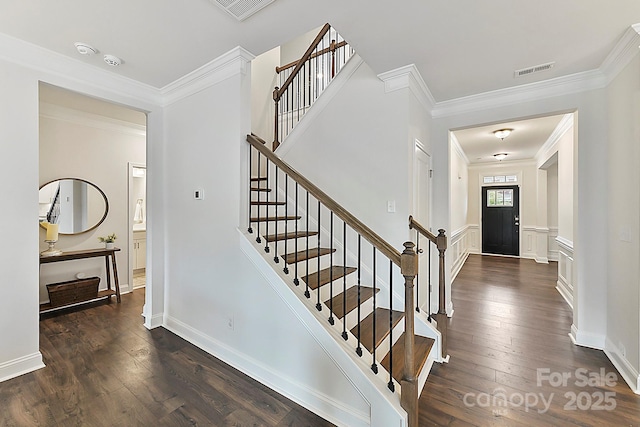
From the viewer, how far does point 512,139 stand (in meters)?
5.48

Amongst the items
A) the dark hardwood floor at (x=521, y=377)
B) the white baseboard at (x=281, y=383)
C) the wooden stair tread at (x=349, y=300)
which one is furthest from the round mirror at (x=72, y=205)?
the dark hardwood floor at (x=521, y=377)

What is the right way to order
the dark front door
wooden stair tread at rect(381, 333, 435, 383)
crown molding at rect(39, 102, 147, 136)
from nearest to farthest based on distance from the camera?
1. wooden stair tread at rect(381, 333, 435, 383)
2. crown molding at rect(39, 102, 147, 136)
3. the dark front door

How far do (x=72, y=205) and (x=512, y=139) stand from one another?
7492 mm

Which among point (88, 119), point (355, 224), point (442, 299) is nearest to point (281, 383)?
point (355, 224)

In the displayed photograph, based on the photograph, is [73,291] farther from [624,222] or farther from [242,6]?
[624,222]

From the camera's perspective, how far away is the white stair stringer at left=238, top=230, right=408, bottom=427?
167 cm

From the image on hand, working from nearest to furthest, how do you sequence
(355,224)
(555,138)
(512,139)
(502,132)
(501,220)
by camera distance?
(355,224), (502,132), (555,138), (512,139), (501,220)

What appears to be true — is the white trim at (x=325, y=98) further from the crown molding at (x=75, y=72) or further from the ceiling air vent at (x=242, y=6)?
the crown molding at (x=75, y=72)

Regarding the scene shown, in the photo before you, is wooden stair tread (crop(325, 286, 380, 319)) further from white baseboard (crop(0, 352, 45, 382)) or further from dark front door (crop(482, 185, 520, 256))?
dark front door (crop(482, 185, 520, 256))

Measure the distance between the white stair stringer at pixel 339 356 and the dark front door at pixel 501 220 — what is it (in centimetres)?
787

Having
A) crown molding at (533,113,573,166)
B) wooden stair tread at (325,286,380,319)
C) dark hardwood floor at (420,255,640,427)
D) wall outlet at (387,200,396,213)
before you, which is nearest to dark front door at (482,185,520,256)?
crown molding at (533,113,573,166)

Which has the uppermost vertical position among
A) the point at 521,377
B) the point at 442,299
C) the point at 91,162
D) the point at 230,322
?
the point at 91,162

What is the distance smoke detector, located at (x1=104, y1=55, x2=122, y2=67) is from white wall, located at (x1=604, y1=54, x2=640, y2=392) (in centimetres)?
429

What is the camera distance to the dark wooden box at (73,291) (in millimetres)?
3578
